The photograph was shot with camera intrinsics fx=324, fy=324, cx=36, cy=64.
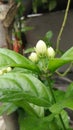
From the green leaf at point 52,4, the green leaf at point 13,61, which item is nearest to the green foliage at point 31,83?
the green leaf at point 13,61

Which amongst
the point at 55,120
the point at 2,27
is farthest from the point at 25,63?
the point at 2,27

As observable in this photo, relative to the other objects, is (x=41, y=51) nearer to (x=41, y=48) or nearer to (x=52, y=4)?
(x=41, y=48)

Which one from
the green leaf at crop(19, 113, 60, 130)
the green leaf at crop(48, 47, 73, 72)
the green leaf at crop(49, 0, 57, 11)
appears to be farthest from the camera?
the green leaf at crop(49, 0, 57, 11)

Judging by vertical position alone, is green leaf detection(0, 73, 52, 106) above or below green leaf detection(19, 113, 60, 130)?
above

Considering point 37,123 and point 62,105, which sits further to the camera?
point 37,123

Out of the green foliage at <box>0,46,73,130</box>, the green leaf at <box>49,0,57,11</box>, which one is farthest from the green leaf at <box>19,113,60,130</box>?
the green leaf at <box>49,0,57,11</box>

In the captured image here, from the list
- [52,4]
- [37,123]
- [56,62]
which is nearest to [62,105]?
[56,62]

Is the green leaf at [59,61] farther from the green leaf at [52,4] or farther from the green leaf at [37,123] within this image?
the green leaf at [52,4]

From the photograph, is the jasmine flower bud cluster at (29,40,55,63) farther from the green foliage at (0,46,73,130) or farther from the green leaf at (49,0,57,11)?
the green leaf at (49,0,57,11)
